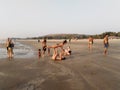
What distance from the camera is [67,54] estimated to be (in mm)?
18109

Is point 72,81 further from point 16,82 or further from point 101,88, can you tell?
point 16,82

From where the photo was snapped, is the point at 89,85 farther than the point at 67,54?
No

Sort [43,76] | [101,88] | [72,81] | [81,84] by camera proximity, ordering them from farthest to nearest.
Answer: [43,76] < [72,81] < [81,84] < [101,88]

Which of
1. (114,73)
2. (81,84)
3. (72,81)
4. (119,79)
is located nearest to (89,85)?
(81,84)

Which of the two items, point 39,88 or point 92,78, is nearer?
point 39,88

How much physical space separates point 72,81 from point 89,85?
876 mm

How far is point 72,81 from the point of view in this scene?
26.6ft

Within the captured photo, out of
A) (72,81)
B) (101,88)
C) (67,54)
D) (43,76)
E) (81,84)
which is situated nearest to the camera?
(101,88)

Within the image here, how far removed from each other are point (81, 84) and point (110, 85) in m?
1.01

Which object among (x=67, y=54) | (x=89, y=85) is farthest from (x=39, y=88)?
(x=67, y=54)

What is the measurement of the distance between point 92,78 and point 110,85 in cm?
123

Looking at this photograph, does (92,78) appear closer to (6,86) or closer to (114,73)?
(114,73)

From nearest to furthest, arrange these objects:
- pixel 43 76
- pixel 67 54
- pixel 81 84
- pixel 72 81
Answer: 1. pixel 81 84
2. pixel 72 81
3. pixel 43 76
4. pixel 67 54

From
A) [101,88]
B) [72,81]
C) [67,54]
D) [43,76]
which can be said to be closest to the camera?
[101,88]
